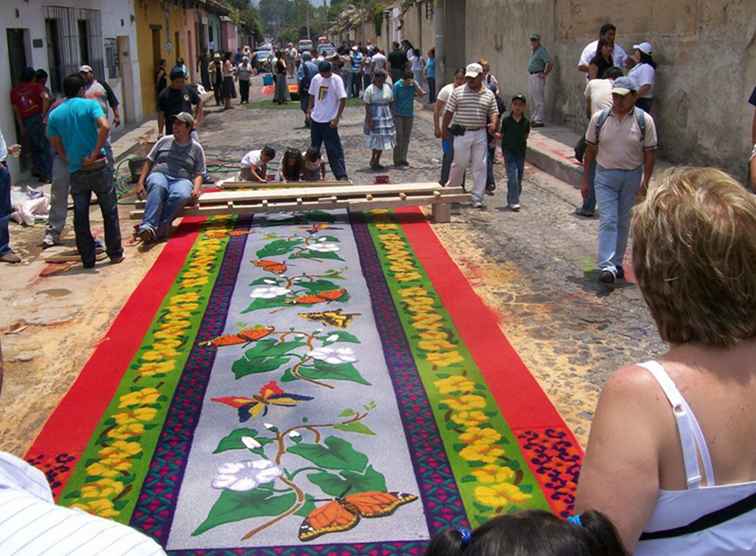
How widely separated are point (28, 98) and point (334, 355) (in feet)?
28.8

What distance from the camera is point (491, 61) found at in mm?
23312

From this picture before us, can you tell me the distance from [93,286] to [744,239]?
6715 millimetres

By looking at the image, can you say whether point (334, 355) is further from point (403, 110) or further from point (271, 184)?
point (403, 110)

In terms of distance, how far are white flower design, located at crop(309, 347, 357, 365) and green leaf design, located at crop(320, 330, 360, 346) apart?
0.42ft

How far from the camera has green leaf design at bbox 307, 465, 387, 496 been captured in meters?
4.12

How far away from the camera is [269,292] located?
7211 millimetres

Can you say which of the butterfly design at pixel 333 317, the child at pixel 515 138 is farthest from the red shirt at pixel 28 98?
the butterfly design at pixel 333 317

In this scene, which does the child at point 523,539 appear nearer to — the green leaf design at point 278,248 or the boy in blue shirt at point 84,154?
the green leaf design at point 278,248

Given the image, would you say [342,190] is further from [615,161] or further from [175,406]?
[175,406]

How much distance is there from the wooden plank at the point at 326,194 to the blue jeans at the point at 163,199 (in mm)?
344

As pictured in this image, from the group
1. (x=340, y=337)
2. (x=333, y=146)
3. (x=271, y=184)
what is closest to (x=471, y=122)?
(x=271, y=184)

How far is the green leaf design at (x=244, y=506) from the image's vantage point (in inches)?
153

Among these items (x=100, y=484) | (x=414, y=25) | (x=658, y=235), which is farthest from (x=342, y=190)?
(x=414, y=25)

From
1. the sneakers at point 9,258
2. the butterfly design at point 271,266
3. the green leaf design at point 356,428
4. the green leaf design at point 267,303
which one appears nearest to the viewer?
the green leaf design at point 356,428
